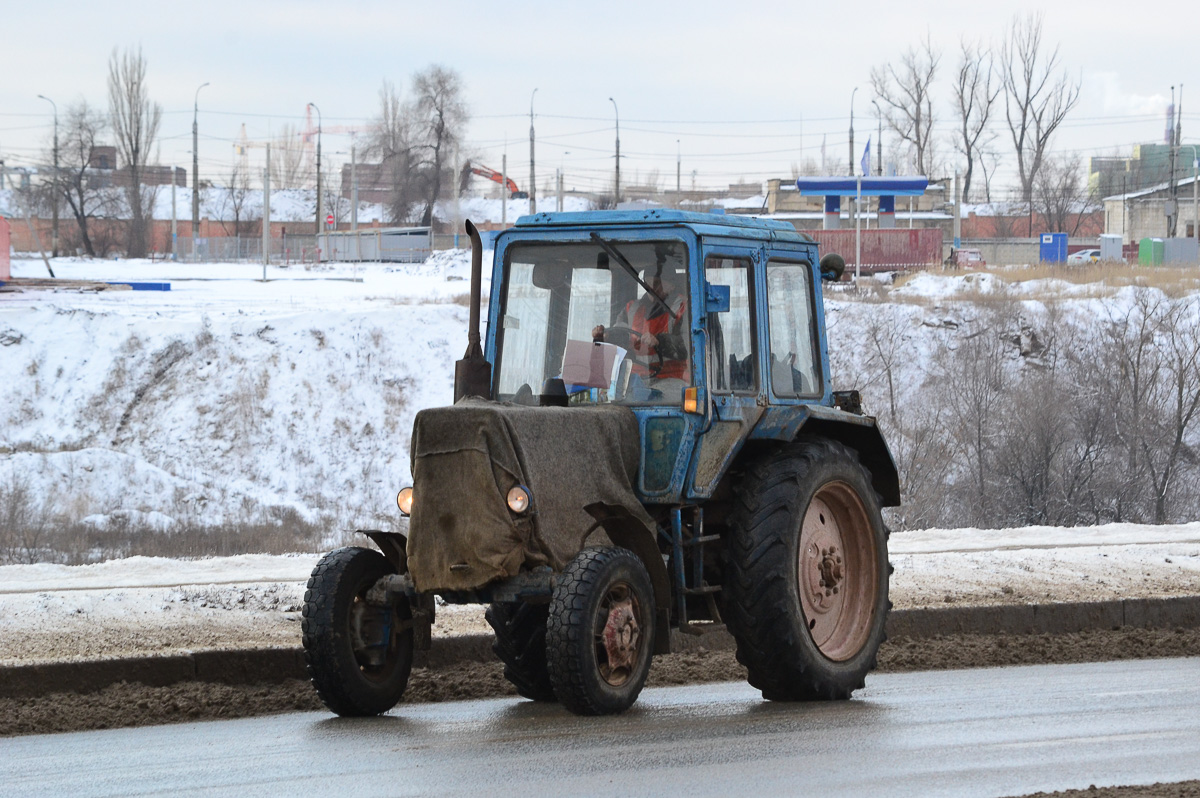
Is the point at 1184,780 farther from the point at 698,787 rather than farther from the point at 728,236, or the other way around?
the point at 728,236

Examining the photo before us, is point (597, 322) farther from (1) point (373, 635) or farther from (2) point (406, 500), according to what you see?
(1) point (373, 635)

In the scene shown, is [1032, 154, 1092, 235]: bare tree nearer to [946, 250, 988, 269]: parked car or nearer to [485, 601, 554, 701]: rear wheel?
[946, 250, 988, 269]: parked car

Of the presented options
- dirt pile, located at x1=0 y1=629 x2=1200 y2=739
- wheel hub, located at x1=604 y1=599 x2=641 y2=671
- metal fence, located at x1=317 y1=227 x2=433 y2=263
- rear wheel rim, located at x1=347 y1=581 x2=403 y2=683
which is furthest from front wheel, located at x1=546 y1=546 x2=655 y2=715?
metal fence, located at x1=317 y1=227 x2=433 y2=263

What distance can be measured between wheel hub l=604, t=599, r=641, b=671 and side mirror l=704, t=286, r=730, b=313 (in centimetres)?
165

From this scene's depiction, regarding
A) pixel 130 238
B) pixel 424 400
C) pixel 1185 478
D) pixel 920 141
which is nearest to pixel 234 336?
pixel 424 400

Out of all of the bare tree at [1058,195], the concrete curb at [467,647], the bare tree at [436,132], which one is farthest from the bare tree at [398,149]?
the concrete curb at [467,647]

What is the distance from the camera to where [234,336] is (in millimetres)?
33000

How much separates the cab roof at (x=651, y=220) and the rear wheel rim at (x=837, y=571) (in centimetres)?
152

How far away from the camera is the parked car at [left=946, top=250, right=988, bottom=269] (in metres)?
54.5

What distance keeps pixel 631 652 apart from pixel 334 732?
4.91 ft

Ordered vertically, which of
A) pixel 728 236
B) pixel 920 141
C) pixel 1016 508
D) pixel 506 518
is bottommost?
pixel 1016 508

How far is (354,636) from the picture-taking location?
292 inches

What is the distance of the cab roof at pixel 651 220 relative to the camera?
25.2 feet

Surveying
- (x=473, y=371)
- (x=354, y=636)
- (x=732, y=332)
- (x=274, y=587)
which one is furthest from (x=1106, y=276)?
(x=354, y=636)
